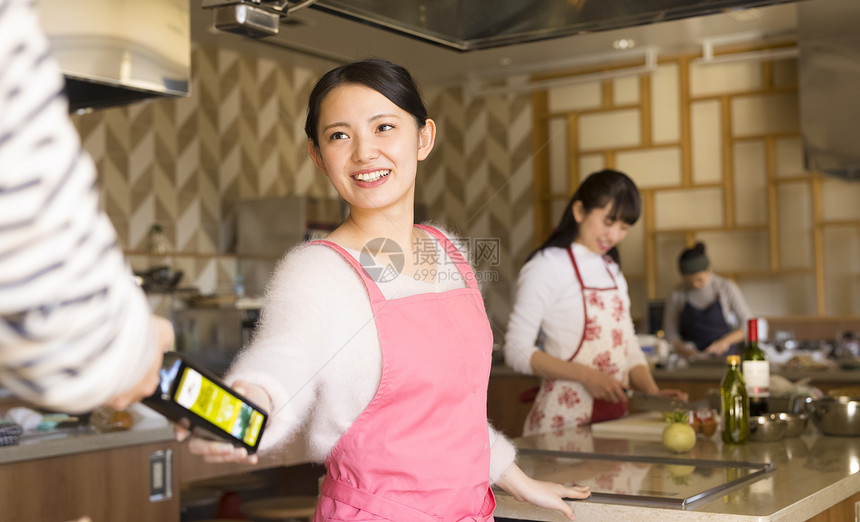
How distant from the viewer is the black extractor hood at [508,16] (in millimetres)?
1795

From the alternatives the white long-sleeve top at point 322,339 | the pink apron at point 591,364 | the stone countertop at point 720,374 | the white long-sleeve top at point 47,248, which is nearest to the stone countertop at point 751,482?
the pink apron at point 591,364

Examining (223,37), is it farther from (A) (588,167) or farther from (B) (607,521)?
(B) (607,521)

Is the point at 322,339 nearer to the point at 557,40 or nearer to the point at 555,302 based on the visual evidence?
the point at 555,302

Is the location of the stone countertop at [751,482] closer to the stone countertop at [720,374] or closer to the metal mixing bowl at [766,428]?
the metal mixing bowl at [766,428]

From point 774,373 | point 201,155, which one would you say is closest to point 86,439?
point 774,373

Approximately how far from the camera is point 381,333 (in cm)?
112

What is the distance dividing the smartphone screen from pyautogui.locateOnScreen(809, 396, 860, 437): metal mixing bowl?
1846 millimetres

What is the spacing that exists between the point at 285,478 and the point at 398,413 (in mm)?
2294

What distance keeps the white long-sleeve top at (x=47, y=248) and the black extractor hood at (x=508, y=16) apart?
52.9 inches

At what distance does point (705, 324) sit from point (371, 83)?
184 inches

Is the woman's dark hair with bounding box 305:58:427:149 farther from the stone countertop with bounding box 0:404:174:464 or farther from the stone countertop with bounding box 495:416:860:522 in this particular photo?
the stone countertop with bounding box 0:404:174:464

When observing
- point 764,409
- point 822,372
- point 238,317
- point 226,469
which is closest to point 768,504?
point 764,409

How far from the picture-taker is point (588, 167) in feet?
22.9

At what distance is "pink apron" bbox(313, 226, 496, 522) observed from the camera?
112cm
